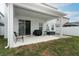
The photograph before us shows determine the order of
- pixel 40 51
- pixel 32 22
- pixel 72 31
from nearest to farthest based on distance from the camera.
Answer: pixel 40 51
pixel 32 22
pixel 72 31

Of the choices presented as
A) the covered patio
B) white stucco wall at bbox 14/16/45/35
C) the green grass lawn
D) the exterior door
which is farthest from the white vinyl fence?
the green grass lawn

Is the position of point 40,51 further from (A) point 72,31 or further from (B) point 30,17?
(A) point 72,31

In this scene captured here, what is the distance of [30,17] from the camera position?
1766 centimetres

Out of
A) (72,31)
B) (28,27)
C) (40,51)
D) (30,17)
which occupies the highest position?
(30,17)

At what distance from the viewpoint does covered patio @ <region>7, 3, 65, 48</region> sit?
9.07 metres

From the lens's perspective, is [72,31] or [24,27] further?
[72,31]

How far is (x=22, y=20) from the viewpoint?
16875 millimetres

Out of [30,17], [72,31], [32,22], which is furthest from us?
[72,31]

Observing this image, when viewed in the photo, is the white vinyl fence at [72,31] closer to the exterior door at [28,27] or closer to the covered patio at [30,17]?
the covered patio at [30,17]

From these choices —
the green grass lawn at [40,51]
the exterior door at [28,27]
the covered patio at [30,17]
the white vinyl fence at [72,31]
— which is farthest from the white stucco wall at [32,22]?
the green grass lawn at [40,51]

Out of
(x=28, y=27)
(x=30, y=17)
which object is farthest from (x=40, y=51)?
(x=30, y=17)

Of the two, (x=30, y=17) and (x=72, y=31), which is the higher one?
(x=30, y=17)

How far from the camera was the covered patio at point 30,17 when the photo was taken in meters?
9.07

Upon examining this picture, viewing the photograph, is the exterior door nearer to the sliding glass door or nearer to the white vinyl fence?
the sliding glass door
